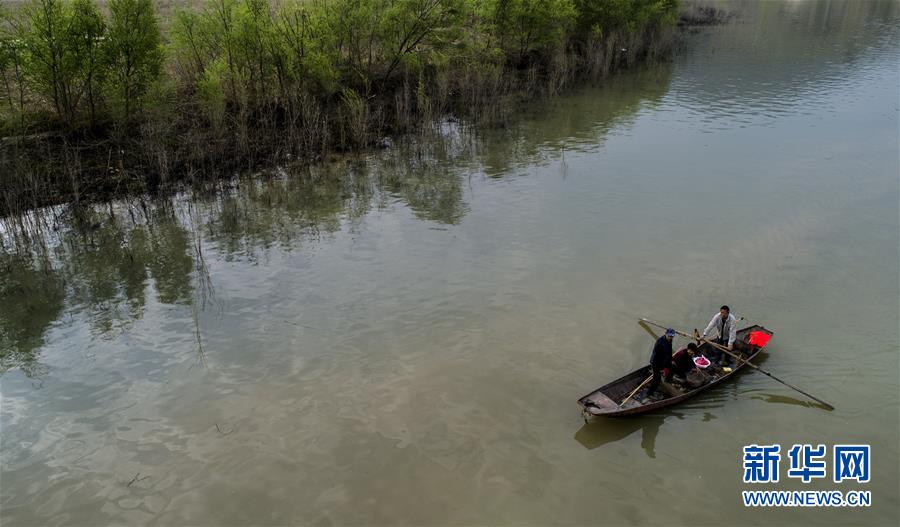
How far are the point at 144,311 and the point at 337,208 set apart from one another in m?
7.39

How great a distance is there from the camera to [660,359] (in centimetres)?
1089

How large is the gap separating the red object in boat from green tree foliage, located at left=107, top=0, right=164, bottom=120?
22306mm

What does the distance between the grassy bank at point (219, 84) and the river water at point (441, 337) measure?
2039mm

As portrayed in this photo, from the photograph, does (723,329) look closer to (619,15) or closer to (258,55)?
(258,55)

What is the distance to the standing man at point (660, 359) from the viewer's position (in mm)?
10859

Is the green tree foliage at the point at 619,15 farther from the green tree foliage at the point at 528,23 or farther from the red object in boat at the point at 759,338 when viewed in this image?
the red object in boat at the point at 759,338

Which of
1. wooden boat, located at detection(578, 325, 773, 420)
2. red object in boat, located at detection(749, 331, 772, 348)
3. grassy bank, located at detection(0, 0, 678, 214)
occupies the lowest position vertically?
wooden boat, located at detection(578, 325, 773, 420)

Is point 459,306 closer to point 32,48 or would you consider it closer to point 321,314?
point 321,314

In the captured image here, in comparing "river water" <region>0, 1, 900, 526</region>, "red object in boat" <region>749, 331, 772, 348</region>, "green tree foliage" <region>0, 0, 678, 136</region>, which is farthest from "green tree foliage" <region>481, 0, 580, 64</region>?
"red object in boat" <region>749, 331, 772, 348</region>

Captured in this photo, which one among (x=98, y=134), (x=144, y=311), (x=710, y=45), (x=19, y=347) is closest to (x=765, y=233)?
(x=144, y=311)

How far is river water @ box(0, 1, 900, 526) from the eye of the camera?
9.40 m

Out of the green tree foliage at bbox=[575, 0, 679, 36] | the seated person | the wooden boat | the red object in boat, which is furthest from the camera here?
the green tree foliage at bbox=[575, 0, 679, 36]

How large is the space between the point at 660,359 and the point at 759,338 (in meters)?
2.73

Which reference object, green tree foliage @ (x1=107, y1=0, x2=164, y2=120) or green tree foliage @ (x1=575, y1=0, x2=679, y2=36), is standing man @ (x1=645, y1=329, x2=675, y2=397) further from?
green tree foliage @ (x1=575, y1=0, x2=679, y2=36)
